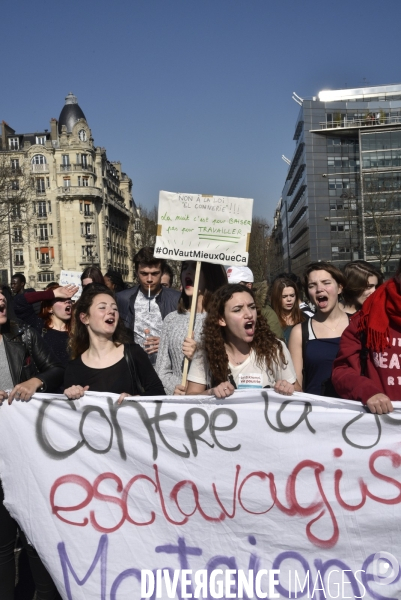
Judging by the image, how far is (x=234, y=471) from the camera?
3.65 metres

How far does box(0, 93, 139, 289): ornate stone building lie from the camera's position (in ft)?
283

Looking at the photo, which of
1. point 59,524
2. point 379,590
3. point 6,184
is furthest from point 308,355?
point 6,184

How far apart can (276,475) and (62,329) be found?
2895 mm

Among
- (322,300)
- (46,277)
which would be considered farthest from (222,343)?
→ (46,277)

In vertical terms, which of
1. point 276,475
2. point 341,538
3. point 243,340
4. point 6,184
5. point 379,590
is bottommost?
point 379,590

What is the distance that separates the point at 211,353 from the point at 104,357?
2.12ft

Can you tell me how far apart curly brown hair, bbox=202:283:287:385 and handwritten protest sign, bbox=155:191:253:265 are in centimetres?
79

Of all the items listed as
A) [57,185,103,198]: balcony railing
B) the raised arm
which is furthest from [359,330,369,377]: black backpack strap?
[57,185,103,198]: balcony railing

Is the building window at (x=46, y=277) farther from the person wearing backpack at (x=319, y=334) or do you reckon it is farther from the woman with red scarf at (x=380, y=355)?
the woman with red scarf at (x=380, y=355)

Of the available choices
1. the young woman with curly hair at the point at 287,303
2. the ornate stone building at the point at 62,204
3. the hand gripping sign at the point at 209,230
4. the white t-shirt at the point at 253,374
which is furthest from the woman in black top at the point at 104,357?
the ornate stone building at the point at 62,204

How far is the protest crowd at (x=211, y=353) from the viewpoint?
360 cm

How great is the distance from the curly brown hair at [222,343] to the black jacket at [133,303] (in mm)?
1480

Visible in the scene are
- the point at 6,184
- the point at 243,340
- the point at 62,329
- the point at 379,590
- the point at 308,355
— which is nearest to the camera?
the point at 379,590

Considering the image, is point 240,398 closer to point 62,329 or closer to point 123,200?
point 62,329
